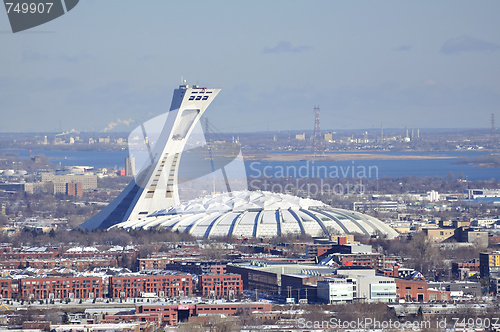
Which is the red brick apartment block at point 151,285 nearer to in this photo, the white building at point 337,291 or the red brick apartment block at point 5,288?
the red brick apartment block at point 5,288

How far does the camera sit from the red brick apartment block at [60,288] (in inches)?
1731

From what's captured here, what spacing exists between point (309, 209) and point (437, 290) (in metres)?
22.4

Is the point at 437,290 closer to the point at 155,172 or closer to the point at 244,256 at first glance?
the point at 244,256

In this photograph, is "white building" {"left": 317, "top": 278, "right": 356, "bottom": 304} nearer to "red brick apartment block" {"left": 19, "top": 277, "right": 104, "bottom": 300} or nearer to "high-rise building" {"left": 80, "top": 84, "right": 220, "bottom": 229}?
"red brick apartment block" {"left": 19, "top": 277, "right": 104, "bottom": 300}

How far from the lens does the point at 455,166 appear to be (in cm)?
13400

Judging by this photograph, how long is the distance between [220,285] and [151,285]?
2.00 meters

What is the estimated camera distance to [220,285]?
1714 inches

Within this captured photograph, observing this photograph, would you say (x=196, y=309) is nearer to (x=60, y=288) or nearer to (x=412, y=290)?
(x=412, y=290)

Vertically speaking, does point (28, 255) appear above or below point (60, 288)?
above

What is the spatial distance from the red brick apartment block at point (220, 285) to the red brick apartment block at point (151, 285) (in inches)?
14.4

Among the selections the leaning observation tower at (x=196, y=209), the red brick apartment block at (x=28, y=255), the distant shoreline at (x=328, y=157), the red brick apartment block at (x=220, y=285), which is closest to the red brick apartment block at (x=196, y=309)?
the red brick apartment block at (x=220, y=285)

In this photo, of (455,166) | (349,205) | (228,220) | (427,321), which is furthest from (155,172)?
(455,166)

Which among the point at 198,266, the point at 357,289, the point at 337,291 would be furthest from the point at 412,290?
the point at 198,266

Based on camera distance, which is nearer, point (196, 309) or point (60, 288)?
point (196, 309)
